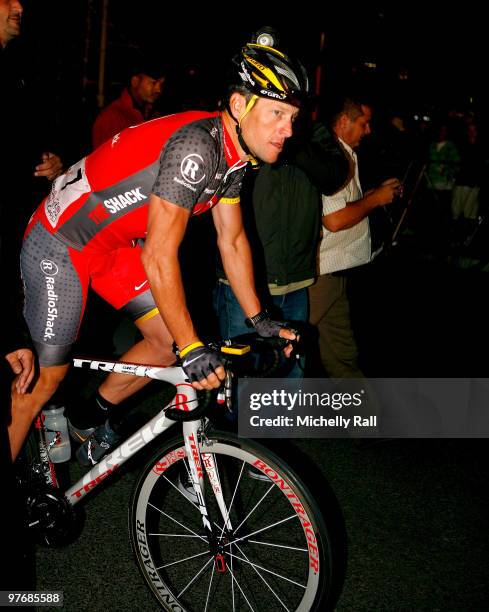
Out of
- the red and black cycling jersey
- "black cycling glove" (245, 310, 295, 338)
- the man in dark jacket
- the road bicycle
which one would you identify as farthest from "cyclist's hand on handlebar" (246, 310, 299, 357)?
the man in dark jacket

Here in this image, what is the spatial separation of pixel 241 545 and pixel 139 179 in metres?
1.76

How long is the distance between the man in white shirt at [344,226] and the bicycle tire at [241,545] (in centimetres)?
121

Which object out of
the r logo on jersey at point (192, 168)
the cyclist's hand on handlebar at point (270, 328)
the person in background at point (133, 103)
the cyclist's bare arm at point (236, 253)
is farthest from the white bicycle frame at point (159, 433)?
the person in background at point (133, 103)

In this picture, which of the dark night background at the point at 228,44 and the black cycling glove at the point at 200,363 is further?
the dark night background at the point at 228,44

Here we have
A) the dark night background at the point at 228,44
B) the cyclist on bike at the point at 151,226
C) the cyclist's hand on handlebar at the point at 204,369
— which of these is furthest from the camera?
the dark night background at the point at 228,44

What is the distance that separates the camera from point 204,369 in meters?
2.02

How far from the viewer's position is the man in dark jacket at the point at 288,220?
330 cm

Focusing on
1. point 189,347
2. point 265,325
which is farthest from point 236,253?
point 189,347

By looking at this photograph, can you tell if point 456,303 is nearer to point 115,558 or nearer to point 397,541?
point 397,541

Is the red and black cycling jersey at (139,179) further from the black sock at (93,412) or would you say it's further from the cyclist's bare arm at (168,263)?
the black sock at (93,412)

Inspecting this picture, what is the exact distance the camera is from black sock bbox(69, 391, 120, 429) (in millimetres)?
2855

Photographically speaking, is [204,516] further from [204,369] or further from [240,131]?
[240,131]

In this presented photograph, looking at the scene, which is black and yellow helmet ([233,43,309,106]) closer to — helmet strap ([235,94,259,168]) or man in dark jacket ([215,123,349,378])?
helmet strap ([235,94,259,168])

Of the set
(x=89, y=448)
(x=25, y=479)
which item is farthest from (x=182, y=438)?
(x=25, y=479)
